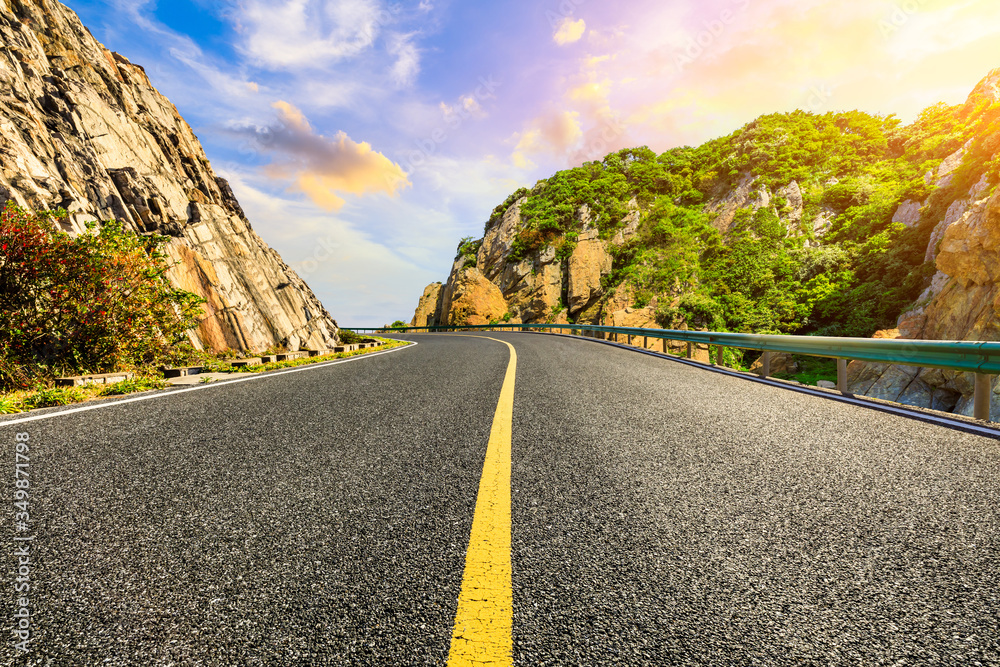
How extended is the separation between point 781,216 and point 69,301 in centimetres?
4671

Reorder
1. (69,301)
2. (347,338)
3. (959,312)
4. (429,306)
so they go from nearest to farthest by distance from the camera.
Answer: (69,301) → (959,312) → (347,338) → (429,306)

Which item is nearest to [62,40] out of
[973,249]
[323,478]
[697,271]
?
[323,478]

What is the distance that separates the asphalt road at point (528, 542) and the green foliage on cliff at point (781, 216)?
27617mm

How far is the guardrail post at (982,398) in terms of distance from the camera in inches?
170

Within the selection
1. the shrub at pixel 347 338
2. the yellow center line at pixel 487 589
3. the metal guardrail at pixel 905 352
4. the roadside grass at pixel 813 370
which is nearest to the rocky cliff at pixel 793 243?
the roadside grass at pixel 813 370

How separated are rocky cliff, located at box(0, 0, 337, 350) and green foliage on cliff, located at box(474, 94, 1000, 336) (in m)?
27.0

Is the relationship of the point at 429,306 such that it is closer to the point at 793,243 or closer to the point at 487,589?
the point at 793,243

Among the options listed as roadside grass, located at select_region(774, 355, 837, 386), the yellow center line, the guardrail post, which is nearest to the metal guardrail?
the guardrail post

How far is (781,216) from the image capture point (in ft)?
126

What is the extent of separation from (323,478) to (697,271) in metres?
37.8

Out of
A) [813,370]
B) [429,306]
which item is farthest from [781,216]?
[429,306]

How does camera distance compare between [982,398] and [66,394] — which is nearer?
[982,398]

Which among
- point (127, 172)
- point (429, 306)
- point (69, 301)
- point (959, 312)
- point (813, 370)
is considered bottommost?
point (813, 370)

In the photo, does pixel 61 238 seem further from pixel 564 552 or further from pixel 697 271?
pixel 697 271
